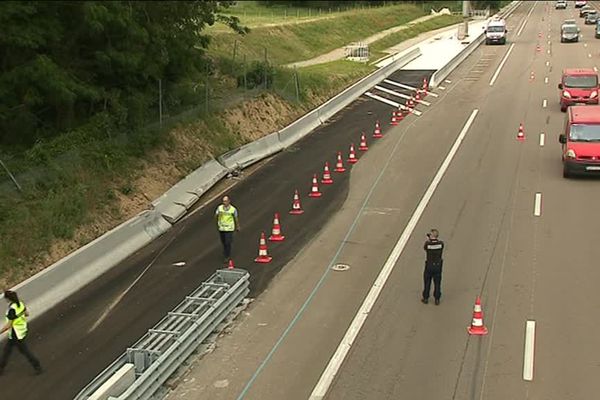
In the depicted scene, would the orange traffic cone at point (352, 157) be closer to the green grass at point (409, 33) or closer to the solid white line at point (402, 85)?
the solid white line at point (402, 85)

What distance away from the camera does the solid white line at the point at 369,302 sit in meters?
12.2

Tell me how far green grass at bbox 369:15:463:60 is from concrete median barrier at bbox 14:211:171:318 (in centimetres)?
3719

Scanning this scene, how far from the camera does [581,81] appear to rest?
115 ft

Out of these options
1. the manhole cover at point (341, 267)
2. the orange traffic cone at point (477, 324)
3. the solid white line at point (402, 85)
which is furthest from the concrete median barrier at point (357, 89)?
the orange traffic cone at point (477, 324)

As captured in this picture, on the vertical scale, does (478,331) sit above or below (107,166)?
below

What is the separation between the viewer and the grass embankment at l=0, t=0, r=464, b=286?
59.9 feet

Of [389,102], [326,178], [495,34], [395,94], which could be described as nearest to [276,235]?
[326,178]

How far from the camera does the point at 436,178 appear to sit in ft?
81.3

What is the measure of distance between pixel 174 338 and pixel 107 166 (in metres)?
10.6

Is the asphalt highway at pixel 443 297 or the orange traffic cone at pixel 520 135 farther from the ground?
the orange traffic cone at pixel 520 135

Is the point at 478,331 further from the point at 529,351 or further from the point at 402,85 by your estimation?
the point at 402,85

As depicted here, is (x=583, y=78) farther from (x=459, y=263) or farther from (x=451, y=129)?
(x=459, y=263)

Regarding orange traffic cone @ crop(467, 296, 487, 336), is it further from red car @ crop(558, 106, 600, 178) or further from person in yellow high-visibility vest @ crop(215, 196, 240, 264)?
red car @ crop(558, 106, 600, 178)

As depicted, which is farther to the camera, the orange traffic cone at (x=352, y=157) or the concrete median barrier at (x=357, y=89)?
the concrete median barrier at (x=357, y=89)
